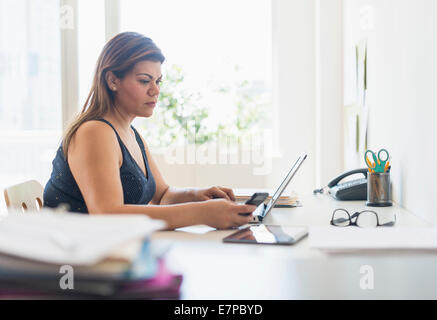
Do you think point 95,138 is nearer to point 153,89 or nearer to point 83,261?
point 153,89

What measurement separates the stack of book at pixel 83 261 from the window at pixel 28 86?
274 cm

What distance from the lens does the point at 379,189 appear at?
1522 millimetres

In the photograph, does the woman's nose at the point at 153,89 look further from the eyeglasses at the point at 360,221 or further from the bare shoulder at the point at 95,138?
the eyeglasses at the point at 360,221

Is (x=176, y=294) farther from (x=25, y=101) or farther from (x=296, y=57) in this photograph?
(x=25, y=101)

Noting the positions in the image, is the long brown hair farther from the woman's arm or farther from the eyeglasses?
the eyeglasses

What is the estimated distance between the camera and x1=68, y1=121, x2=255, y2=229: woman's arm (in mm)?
1134

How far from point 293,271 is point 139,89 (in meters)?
0.93

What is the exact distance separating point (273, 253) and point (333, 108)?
2198 mm

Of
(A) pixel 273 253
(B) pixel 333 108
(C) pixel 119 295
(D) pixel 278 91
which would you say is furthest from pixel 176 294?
(D) pixel 278 91

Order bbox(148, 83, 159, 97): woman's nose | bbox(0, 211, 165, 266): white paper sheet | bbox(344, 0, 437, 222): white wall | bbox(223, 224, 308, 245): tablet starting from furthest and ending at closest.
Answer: bbox(148, 83, 159, 97): woman's nose < bbox(344, 0, 437, 222): white wall < bbox(223, 224, 308, 245): tablet < bbox(0, 211, 165, 266): white paper sheet

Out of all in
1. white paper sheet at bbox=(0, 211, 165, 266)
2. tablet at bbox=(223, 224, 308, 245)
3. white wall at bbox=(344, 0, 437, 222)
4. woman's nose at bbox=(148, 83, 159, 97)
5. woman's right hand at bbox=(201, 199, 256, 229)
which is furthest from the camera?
woman's nose at bbox=(148, 83, 159, 97)

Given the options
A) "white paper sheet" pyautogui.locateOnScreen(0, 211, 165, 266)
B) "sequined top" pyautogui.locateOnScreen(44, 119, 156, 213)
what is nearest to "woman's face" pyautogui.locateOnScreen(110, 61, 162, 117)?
"sequined top" pyautogui.locateOnScreen(44, 119, 156, 213)

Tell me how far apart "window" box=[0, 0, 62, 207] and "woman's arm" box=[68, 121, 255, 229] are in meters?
2.07

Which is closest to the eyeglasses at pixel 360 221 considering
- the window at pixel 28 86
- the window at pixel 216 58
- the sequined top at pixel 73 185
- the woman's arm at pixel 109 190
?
the woman's arm at pixel 109 190
